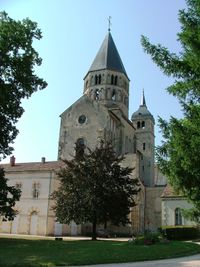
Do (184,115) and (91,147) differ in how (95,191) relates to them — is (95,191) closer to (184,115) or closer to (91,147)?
(91,147)

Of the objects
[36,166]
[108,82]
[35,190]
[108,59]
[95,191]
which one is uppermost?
[108,59]

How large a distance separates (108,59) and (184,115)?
52.7m

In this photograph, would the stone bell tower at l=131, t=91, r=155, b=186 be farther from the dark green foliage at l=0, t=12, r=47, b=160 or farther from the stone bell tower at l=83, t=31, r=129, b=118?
the dark green foliage at l=0, t=12, r=47, b=160

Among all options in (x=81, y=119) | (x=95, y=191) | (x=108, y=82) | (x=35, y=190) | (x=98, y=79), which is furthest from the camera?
(x=98, y=79)

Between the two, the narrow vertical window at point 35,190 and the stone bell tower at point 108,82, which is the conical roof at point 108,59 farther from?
the narrow vertical window at point 35,190

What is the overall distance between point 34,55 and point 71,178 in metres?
12.0

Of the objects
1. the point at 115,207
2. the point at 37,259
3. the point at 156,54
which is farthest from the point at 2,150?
the point at 156,54

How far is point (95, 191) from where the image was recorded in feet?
107

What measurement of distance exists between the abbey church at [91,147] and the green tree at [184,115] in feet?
84.2

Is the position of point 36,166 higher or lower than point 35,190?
higher

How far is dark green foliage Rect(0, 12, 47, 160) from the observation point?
26.0 meters

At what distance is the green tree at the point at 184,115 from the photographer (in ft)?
34.6

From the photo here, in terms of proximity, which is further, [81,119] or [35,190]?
[81,119]

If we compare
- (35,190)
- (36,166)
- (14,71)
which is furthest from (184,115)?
(36,166)
